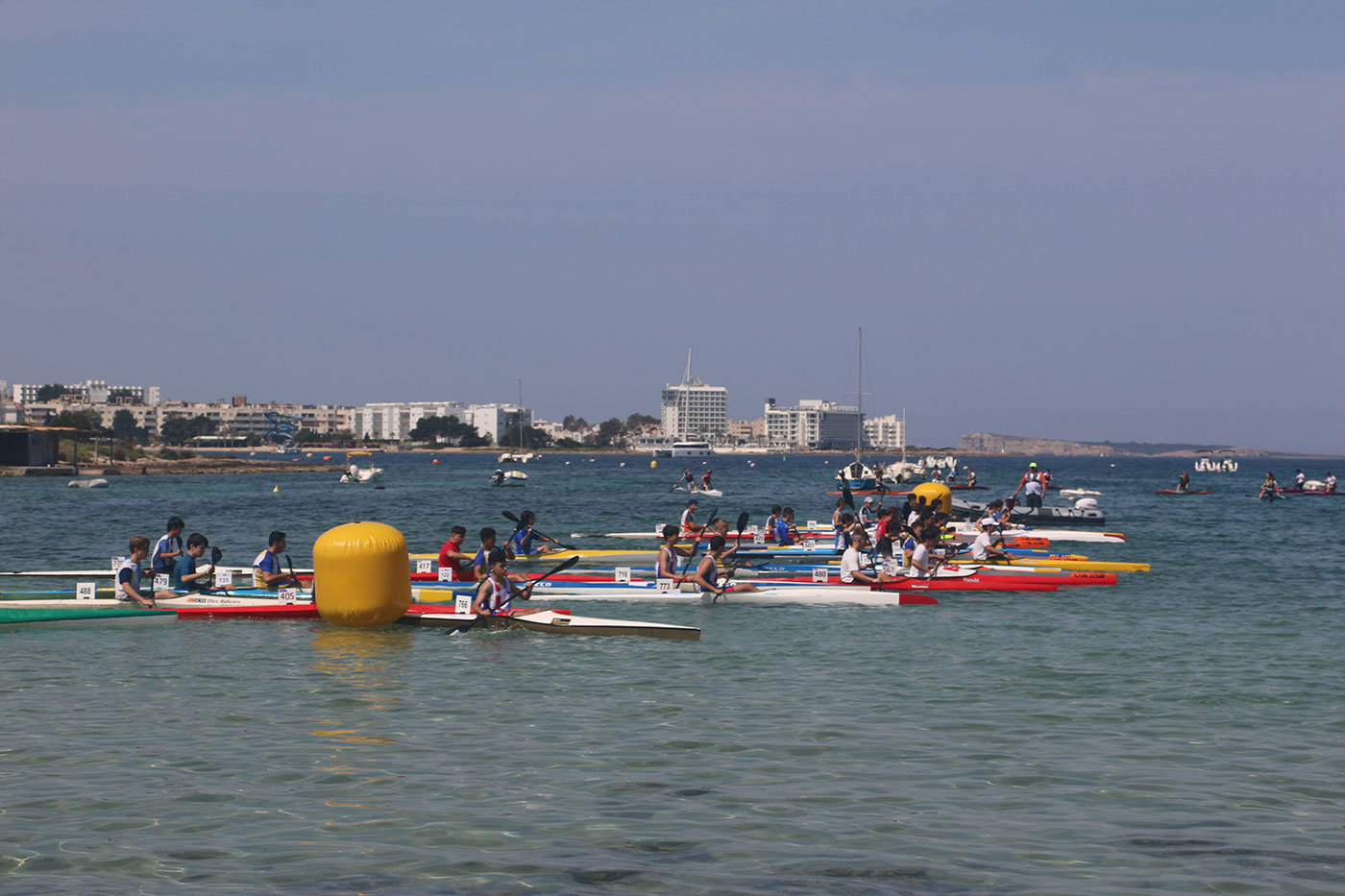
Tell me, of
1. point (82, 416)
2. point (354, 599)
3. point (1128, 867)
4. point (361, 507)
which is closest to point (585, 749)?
point (1128, 867)

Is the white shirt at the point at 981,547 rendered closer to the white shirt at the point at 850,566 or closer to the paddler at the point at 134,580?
the white shirt at the point at 850,566

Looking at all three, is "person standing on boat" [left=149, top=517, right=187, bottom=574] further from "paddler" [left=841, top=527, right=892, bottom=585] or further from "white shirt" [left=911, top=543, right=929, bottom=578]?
"white shirt" [left=911, top=543, right=929, bottom=578]

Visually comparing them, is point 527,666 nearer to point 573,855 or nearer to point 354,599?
point 354,599

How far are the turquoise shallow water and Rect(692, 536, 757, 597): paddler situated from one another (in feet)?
1.53

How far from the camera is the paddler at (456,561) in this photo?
23.3 metres

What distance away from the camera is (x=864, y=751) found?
12.2 meters

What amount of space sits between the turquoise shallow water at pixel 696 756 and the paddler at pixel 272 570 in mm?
1852

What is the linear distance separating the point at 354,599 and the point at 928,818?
11310mm

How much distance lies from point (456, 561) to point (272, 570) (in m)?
3.33

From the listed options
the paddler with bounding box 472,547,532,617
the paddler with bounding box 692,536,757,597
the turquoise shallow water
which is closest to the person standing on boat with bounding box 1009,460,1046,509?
the turquoise shallow water

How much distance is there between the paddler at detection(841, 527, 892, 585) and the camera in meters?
23.8

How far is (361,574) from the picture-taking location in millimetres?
18828

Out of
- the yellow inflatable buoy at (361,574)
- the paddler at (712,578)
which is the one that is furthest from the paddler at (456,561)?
the paddler at (712,578)

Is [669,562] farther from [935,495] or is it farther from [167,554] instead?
[935,495]
